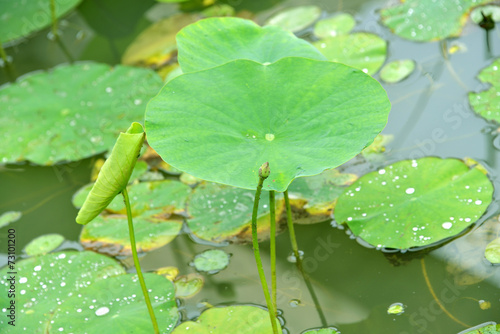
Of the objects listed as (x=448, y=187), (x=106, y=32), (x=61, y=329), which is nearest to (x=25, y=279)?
(x=61, y=329)

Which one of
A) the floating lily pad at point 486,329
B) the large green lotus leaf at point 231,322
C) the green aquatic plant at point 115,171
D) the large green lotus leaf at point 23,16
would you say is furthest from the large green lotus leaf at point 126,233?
the large green lotus leaf at point 23,16

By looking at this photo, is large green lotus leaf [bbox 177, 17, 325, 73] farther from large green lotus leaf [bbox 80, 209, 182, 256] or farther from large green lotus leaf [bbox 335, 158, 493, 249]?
large green lotus leaf [bbox 80, 209, 182, 256]

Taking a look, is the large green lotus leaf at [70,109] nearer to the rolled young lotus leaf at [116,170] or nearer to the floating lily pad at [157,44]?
the floating lily pad at [157,44]

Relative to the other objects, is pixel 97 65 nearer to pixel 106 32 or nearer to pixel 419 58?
pixel 106 32

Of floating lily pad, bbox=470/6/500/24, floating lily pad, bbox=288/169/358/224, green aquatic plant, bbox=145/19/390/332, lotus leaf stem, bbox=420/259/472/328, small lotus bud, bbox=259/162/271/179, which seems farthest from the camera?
floating lily pad, bbox=470/6/500/24

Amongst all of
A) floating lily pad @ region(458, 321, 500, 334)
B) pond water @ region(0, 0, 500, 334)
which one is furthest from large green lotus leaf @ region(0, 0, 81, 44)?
floating lily pad @ region(458, 321, 500, 334)

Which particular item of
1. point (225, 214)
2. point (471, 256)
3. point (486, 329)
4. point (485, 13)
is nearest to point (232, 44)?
point (225, 214)
